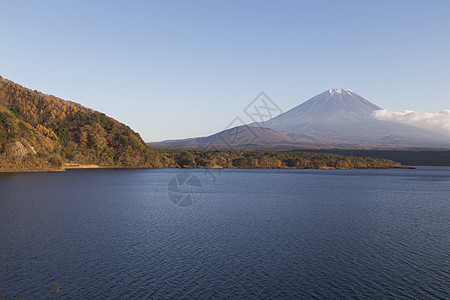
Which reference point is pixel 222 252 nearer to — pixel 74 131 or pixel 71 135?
pixel 71 135

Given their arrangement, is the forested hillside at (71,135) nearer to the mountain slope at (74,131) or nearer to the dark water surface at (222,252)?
the mountain slope at (74,131)

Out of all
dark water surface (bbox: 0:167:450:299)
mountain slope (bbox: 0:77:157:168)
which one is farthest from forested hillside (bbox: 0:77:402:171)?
dark water surface (bbox: 0:167:450:299)

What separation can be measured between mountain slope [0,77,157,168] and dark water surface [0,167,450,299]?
391 feet

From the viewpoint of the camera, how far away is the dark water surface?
19.5m

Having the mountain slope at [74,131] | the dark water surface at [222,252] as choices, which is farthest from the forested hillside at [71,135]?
the dark water surface at [222,252]

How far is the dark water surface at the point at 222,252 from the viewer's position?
64.0 feet

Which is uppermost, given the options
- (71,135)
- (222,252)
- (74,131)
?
(74,131)

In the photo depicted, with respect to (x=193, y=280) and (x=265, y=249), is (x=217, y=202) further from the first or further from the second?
(x=193, y=280)

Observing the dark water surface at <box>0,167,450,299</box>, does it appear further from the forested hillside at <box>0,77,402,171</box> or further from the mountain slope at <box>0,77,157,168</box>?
the mountain slope at <box>0,77,157,168</box>

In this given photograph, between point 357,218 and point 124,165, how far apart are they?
162m

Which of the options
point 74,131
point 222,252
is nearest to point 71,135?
point 74,131

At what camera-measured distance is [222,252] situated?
26906 mm

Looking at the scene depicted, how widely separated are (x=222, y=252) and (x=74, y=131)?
172 metres

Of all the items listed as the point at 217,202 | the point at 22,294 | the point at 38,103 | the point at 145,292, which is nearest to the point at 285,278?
the point at 145,292
